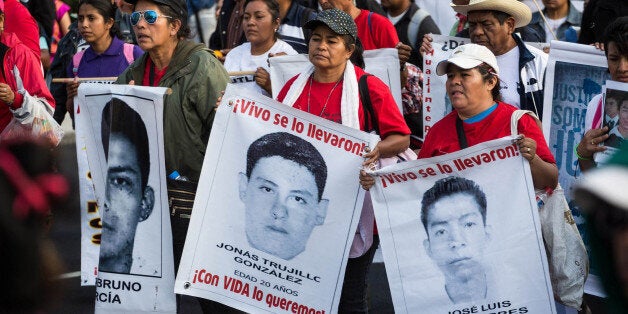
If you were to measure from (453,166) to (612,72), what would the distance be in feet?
3.47

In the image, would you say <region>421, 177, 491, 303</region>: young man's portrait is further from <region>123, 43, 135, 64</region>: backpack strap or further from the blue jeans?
<region>123, 43, 135, 64</region>: backpack strap

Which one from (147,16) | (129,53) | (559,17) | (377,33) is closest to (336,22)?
(147,16)

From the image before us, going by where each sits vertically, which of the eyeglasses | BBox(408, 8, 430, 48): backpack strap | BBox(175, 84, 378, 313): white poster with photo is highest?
BBox(408, 8, 430, 48): backpack strap

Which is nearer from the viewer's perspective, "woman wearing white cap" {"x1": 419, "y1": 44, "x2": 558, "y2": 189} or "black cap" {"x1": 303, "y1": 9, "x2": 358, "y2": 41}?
"woman wearing white cap" {"x1": 419, "y1": 44, "x2": 558, "y2": 189}

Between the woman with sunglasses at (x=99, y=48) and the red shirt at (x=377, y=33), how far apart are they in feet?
4.91

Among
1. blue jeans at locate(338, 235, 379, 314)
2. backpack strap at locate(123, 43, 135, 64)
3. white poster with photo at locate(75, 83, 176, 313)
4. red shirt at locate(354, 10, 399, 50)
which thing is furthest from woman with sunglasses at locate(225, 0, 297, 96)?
blue jeans at locate(338, 235, 379, 314)

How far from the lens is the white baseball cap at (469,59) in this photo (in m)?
5.69

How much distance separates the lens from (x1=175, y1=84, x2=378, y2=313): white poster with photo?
595cm

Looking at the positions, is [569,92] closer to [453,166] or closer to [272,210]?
[453,166]

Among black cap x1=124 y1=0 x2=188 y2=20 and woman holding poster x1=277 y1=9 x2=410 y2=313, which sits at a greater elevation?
black cap x1=124 y1=0 x2=188 y2=20

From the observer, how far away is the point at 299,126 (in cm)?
598

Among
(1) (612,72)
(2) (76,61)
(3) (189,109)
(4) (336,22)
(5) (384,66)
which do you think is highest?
(2) (76,61)

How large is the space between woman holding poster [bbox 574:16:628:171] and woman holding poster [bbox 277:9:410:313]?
0.85 metres

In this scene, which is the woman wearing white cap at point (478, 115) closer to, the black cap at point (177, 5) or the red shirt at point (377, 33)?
the black cap at point (177, 5)
